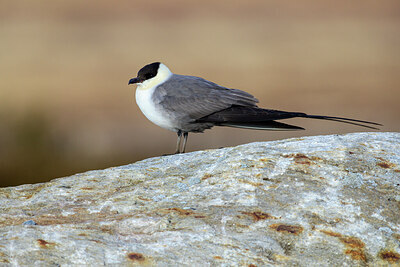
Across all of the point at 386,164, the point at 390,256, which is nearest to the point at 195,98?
the point at 386,164

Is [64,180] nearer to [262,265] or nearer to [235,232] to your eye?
[235,232]

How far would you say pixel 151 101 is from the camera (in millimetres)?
5332

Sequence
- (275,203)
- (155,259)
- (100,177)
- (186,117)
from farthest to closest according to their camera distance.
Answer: (186,117) < (100,177) < (275,203) < (155,259)

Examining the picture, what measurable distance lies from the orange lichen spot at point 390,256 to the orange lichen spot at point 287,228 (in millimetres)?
396

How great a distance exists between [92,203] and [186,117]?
7.87 ft

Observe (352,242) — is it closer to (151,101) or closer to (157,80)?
(151,101)

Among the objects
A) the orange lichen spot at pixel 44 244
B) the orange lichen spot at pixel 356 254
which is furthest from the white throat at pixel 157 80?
the orange lichen spot at pixel 356 254

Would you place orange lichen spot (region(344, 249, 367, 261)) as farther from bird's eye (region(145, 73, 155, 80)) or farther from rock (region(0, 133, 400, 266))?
bird's eye (region(145, 73, 155, 80))

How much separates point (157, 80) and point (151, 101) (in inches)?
12.4

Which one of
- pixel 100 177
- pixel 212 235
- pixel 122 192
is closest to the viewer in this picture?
pixel 212 235

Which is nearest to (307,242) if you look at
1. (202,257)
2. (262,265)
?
(262,265)

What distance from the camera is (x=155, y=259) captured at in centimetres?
232

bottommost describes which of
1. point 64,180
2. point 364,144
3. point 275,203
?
point 64,180

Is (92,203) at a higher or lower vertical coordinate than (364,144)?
lower
